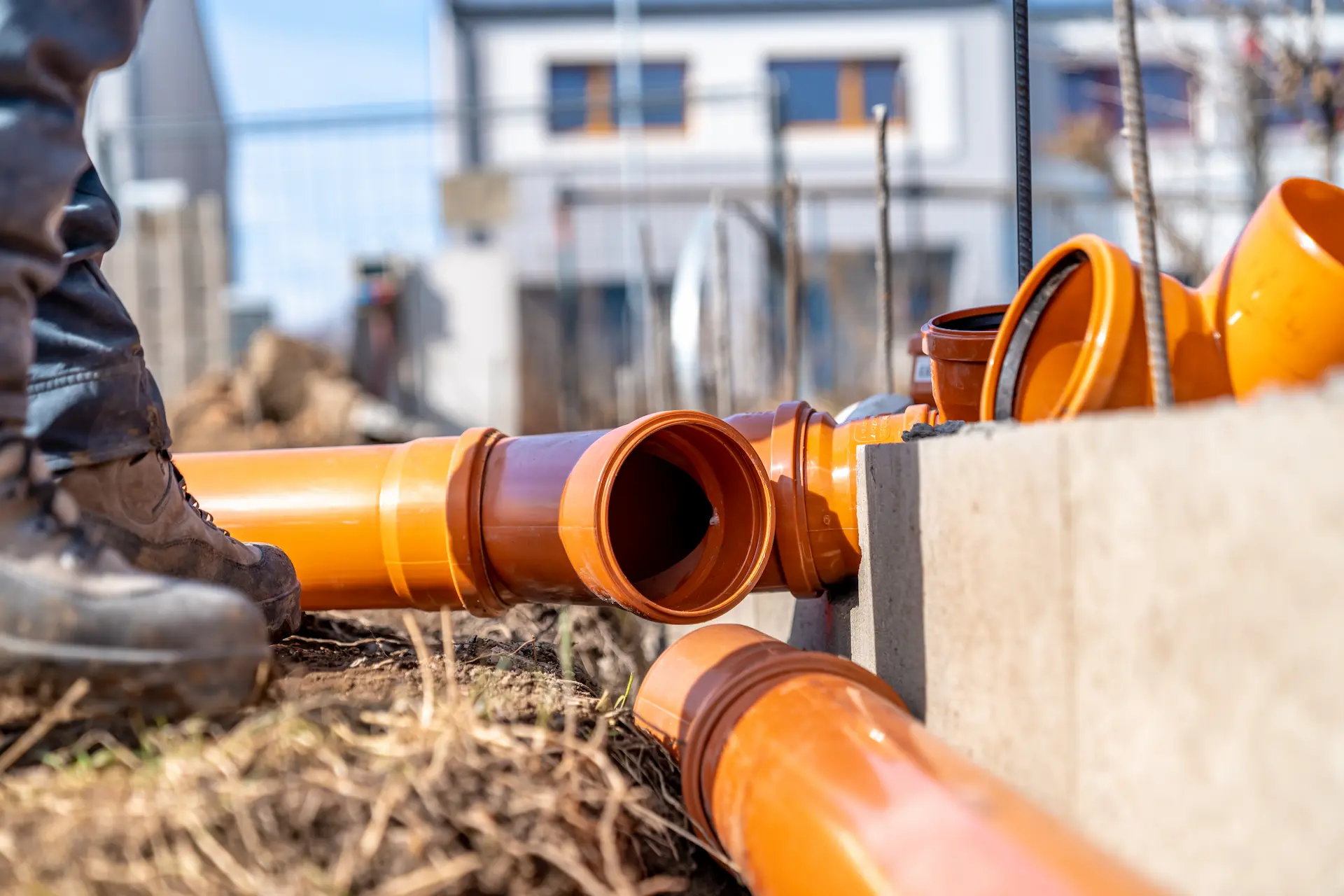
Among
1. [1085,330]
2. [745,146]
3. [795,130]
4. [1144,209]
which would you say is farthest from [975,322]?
[795,130]

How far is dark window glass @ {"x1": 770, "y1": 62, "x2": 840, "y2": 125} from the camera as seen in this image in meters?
15.0

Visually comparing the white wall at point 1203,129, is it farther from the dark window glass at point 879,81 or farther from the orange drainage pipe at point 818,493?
the orange drainage pipe at point 818,493

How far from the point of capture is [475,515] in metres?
2.18

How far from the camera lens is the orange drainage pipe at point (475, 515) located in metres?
2.06

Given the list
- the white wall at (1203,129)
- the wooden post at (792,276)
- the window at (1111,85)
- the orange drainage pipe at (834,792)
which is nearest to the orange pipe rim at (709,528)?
the orange drainage pipe at (834,792)

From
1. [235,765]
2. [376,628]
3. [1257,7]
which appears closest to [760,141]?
[1257,7]

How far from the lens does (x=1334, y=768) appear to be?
0.89 metres

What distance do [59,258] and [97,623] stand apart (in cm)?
47

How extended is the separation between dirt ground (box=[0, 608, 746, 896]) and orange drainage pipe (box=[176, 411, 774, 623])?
20.7 inches

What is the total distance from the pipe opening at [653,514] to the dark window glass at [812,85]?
43.8ft

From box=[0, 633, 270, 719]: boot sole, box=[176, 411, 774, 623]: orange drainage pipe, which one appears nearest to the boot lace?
box=[176, 411, 774, 623]: orange drainage pipe

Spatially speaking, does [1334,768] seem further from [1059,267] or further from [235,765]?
[235,765]

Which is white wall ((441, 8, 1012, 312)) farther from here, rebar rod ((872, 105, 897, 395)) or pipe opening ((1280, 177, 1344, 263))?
pipe opening ((1280, 177, 1344, 263))

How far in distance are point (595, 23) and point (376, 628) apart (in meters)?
13.7
